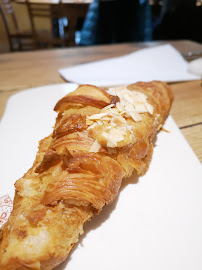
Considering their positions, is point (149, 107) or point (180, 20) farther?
point (180, 20)

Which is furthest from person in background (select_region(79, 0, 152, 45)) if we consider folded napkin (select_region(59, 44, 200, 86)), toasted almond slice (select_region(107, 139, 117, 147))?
toasted almond slice (select_region(107, 139, 117, 147))

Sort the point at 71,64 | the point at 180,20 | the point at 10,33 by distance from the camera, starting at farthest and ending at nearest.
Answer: the point at 10,33
the point at 180,20
the point at 71,64

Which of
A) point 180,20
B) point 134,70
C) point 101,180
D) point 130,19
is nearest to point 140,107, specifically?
point 101,180

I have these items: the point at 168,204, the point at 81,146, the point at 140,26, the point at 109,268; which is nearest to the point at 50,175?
the point at 81,146

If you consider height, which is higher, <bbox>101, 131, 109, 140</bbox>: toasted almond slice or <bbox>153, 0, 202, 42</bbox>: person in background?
<bbox>101, 131, 109, 140</bbox>: toasted almond slice

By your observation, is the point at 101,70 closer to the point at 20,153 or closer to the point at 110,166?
the point at 20,153

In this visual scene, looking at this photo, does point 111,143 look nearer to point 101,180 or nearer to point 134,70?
point 101,180

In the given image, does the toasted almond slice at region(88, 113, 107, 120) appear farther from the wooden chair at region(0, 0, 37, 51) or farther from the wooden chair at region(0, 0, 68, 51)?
the wooden chair at region(0, 0, 37, 51)
